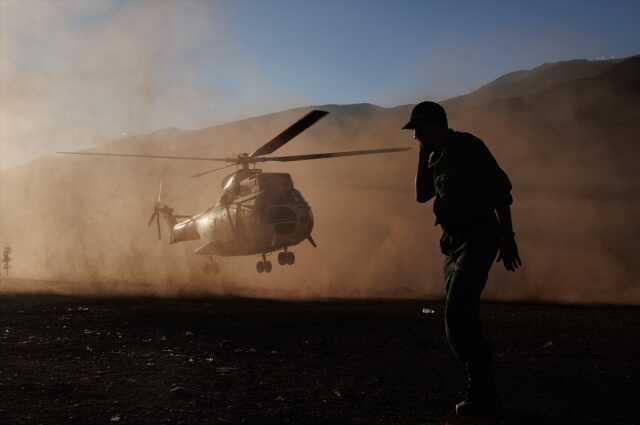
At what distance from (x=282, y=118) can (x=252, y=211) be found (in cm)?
16004

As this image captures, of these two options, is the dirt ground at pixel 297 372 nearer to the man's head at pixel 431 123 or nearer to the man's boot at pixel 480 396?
the man's boot at pixel 480 396

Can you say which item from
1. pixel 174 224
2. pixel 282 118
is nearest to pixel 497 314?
pixel 174 224

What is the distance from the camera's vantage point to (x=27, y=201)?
141750 mm

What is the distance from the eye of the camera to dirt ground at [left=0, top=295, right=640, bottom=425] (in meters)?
3.62

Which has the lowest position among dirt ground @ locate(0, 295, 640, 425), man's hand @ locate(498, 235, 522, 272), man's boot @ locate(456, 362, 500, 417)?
dirt ground @ locate(0, 295, 640, 425)

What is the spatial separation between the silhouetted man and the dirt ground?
1.07ft

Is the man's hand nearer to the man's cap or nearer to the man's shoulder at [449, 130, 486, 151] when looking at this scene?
the man's shoulder at [449, 130, 486, 151]

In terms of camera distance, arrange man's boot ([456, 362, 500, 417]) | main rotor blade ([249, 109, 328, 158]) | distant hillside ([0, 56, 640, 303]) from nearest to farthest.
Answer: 1. man's boot ([456, 362, 500, 417])
2. main rotor blade ([249, 109, 328, 158])
3. distant hillside ([0, 56, 640, 303])

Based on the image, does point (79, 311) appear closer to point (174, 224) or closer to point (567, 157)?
point (174, 224)

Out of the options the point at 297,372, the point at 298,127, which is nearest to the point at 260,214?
the point at 298,127

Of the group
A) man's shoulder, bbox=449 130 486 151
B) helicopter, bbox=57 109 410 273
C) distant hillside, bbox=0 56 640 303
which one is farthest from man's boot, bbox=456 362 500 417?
distant hillside, bbox=0 56 640 303

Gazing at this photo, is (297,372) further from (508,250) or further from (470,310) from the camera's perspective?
(508,250)

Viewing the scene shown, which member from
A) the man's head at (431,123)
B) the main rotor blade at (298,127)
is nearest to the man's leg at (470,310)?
the man's head at (431,123)

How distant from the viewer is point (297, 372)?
5027 millimetres
